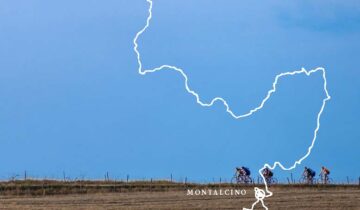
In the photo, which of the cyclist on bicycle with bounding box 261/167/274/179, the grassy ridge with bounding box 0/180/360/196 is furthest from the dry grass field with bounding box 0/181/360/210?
the cyclist on bicycle with bounding box 261/167/274/179

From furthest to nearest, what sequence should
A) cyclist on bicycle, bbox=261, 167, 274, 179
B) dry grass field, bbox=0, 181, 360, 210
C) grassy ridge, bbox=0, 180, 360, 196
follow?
cyclist on bicycle, bbox=261, 167, 274, 179 → grassy ridge, bbox=0, 180, 360, 196 → dry grass field, bbox=0, 181, 360, 210

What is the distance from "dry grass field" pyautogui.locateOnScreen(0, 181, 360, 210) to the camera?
50938 millimetres

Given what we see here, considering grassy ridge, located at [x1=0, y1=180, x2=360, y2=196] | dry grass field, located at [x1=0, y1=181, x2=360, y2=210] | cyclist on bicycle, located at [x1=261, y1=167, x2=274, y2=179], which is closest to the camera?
dry grass field, located at [x1=0, y1=181, x2=360, y2=210]

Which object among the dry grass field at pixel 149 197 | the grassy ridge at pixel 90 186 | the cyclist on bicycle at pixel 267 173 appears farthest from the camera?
the cyclist on bicycle at pixel 267 173

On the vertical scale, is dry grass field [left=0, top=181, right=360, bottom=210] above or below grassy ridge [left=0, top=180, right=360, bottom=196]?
below

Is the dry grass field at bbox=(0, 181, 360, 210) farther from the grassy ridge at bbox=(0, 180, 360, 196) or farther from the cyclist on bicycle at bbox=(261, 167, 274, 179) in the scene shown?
the cyclist on bicycle at bbox=(261, 167, 274, 179)

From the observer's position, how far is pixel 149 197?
192 feet

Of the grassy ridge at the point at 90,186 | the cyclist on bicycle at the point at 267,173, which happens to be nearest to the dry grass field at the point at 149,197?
the grassy ridge at the point at 90,186

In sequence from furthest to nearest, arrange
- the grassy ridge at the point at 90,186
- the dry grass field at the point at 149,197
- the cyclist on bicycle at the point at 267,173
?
the cyclist on bicycle at the point at 267,173 < the grassy ridge at the point at 90,186 < the dry grass field at the point at 149,197

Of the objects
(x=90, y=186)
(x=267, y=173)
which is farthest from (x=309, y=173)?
(x=90, y=186)

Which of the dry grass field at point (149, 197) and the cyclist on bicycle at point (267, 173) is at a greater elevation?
the cyclist on bicycle at point (267, 173)

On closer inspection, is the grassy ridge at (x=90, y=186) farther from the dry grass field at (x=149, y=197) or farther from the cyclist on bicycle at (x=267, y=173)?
the cyclist on bicycle at (x=267, y=173)

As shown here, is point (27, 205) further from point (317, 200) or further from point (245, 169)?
point (245, 169)

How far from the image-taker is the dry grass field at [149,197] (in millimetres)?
50938
